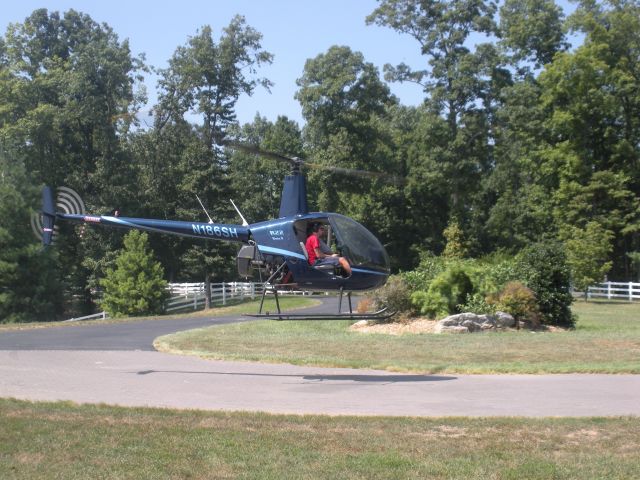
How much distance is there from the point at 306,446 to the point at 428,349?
1002cm

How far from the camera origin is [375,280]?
1591cm

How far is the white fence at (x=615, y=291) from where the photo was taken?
1795 inches

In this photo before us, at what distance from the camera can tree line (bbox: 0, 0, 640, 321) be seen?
5106 centimetres

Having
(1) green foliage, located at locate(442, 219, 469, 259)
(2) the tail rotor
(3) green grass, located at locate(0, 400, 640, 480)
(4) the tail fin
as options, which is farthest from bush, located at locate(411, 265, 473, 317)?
(1) green foliage, located at locate(442, 219, 469, 259)

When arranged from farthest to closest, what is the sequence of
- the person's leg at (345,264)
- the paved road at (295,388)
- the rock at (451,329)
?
the rock at (451,329), the person's leg at (345,264), the paved road at (295,388)

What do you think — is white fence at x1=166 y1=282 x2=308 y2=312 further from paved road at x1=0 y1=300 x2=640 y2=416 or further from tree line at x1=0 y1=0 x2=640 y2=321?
paved road at x1=0 y1=300 x2=640 y2=416

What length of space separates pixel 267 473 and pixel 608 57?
5165 centimetres

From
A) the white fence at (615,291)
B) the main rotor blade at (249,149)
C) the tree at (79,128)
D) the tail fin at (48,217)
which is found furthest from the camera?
the tree at (79,128)

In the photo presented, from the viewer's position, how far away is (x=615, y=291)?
49.7m

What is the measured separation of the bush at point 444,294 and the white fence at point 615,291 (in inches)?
987

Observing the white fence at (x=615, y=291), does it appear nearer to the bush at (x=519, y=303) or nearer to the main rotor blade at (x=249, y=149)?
the bush at (x=519, y=303)

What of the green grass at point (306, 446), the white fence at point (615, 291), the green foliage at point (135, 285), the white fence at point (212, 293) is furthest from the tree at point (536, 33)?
the green grass at point (306, 446)

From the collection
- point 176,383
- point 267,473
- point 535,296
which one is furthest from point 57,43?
point 267,473

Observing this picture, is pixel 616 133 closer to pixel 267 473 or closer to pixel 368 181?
pixel 368 181
